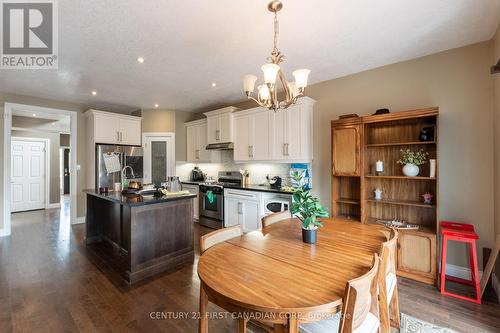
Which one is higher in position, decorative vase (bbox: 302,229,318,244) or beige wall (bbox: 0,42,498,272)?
beige wall (bbox: 0,42,498,272)

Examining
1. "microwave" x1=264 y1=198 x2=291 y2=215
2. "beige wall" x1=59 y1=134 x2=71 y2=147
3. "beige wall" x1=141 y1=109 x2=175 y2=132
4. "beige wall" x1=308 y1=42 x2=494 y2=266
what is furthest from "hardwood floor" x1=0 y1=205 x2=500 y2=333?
"beige wall" x1=59 y1=134 x2=71 y2=147

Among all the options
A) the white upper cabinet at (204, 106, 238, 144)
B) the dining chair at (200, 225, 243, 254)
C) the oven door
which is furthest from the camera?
the white upper cabinet at (204, 106, 238, 144)

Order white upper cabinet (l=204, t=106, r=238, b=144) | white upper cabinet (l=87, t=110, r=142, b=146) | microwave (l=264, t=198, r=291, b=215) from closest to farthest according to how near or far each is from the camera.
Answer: microwave (l=264, t=198, r=291, b=215)
white upper cabinet (l=204, t=106, r=238, b=144)
white upper cabinet (l=87, t=110, r=142, b=146)

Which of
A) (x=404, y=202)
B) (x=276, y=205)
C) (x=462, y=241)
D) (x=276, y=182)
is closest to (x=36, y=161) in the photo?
(x=276, y=182)

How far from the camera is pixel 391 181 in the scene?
3.09 metres

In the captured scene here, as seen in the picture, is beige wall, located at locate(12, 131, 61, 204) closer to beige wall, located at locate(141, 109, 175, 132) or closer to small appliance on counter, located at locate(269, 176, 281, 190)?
beige wall, located at locate(141, 109, 175, 132)

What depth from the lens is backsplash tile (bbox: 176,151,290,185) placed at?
4.35 m

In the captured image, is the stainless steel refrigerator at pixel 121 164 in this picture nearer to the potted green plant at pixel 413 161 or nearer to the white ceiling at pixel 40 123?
the white ceiling at pixel 40 123

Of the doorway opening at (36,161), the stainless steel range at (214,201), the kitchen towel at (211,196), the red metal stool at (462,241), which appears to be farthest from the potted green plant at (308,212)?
the doorway opening at (36,161)

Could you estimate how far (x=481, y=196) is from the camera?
2.54m

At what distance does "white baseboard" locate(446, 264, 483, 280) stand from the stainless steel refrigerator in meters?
5.49

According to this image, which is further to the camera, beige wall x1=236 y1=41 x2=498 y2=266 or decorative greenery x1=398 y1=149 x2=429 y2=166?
decorative greenery x1=398 y1=149 x2=429 y2=166

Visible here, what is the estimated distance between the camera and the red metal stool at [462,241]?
221cm

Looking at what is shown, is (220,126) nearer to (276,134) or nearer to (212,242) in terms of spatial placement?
(276,134)
